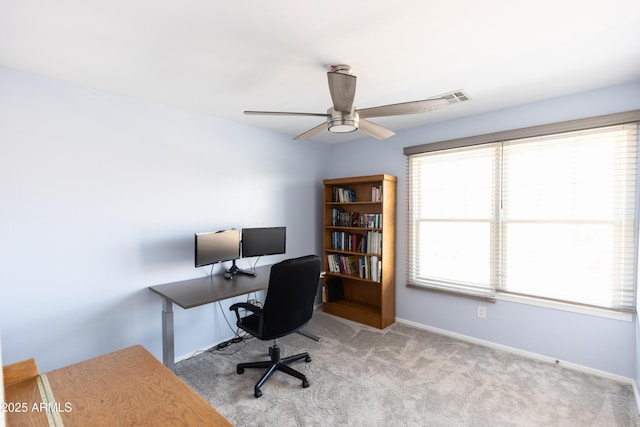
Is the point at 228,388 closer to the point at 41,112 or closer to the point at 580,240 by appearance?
the point at 41,112

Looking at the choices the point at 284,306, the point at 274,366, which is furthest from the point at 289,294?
the point at 274,366

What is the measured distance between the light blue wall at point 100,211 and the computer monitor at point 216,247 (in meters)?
0.25

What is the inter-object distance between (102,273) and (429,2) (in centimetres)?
282

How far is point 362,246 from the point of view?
3.70 metres

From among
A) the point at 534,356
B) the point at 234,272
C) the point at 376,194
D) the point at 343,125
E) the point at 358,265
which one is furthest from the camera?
the point at 358,265

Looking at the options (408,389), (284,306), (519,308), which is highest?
(284,306)

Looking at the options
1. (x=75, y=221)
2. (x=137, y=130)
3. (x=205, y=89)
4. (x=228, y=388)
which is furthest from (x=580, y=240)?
(x=75, y=221)

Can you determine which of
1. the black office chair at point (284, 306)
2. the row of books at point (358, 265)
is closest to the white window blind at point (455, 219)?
the row of books at point (358, 265)

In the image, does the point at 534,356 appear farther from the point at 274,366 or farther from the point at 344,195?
the point at 344,195

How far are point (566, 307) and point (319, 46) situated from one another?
2895 mm

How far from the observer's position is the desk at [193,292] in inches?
90.0

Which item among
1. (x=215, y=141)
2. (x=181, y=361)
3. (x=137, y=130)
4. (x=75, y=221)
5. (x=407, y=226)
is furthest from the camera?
(x=407, y=226)

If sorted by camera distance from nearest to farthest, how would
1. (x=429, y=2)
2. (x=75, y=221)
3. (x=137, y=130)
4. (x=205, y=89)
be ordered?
Answer: (x=429, y=2)
(x=75, y=221)
(x=205, y=89)
(x=137, y=130)

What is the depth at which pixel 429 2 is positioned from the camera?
1414 mm
